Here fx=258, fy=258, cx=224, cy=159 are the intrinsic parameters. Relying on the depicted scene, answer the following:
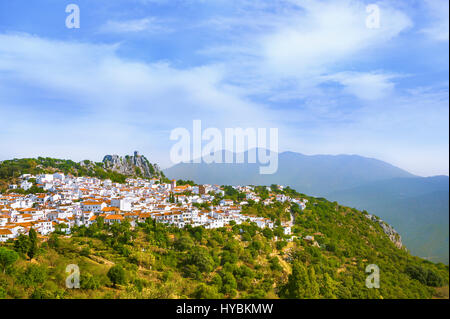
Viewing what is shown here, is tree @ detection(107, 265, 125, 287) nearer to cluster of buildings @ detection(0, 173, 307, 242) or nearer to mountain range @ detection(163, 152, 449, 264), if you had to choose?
cluster of buildings @ detection(0, 173, 307, 242)

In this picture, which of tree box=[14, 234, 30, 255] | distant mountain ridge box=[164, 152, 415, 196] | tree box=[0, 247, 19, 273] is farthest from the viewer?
distant mountain ridge box=[164, 152, 415, 196]

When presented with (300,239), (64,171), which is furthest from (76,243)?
(64,171)

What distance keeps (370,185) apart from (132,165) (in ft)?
123

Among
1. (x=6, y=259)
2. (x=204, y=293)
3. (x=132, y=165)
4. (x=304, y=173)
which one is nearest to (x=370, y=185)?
(x=204, y=293)

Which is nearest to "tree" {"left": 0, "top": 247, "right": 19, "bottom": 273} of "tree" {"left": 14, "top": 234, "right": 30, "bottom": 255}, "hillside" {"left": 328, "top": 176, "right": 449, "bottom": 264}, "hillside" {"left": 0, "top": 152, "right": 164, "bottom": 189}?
"tree" {"left": 14, "top": 234, "right": 30, "bottom": 255}

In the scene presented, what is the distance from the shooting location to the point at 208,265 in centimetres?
1227

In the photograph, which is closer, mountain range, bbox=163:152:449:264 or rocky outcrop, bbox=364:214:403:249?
mountain range, bbox=163:152:449:264

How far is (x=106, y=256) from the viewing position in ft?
38.7

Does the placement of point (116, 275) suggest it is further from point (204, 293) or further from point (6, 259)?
point (6, 259)

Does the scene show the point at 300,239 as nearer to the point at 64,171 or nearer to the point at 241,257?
the point at 241,257

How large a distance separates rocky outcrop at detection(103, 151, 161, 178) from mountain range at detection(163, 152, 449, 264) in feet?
16.1

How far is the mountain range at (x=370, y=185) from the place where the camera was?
7.64 m

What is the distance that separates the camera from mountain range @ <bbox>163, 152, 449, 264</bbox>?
7637 mm
